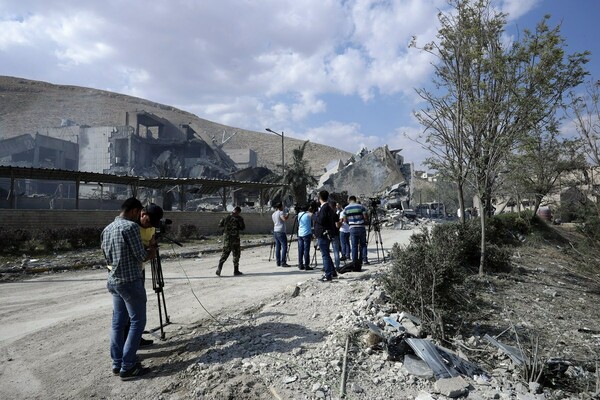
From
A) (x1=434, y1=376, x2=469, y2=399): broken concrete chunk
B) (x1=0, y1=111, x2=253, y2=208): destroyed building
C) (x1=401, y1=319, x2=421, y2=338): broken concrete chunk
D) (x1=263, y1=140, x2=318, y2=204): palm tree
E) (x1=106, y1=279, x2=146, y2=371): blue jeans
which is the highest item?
(x1=0, y1=111, x2=253, y2=208): destroyed building

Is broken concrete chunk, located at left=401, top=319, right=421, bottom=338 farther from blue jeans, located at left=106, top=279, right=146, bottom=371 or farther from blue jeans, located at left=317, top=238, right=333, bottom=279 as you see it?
blue jeans, located at left=106, top=279, right=146, bottom=371

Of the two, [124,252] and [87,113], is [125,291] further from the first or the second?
[87,113]

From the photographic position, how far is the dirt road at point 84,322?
4020 mm

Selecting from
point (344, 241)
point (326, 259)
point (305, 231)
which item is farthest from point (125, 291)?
point (344, 241)

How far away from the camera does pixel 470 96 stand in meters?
10.4

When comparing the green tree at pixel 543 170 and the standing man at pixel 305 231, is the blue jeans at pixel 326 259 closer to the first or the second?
the standing man at pixel 305 231

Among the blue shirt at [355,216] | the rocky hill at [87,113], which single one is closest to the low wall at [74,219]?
the blue shirt at [355,216]

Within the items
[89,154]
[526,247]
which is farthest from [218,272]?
[89,154]

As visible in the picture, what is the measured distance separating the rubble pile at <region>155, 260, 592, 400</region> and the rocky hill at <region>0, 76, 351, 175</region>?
8925 centimetres

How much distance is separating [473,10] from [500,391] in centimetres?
977

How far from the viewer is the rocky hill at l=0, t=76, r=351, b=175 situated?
4109 inches

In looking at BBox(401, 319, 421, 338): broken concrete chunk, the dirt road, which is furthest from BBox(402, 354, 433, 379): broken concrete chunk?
the dirt road

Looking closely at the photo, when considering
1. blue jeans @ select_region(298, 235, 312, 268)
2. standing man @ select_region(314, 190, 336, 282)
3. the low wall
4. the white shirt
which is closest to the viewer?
standing man @ select_region(314, 190, 336, 282)

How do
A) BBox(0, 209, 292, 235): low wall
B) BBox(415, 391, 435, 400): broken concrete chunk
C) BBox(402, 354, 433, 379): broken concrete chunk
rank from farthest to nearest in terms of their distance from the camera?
BBox(0, 209, 292, 235): low wall, BBox(402, 354, 433, 379): broken concrete chunk, BBox(415, 391, 435, 400): broken concrete chunk
